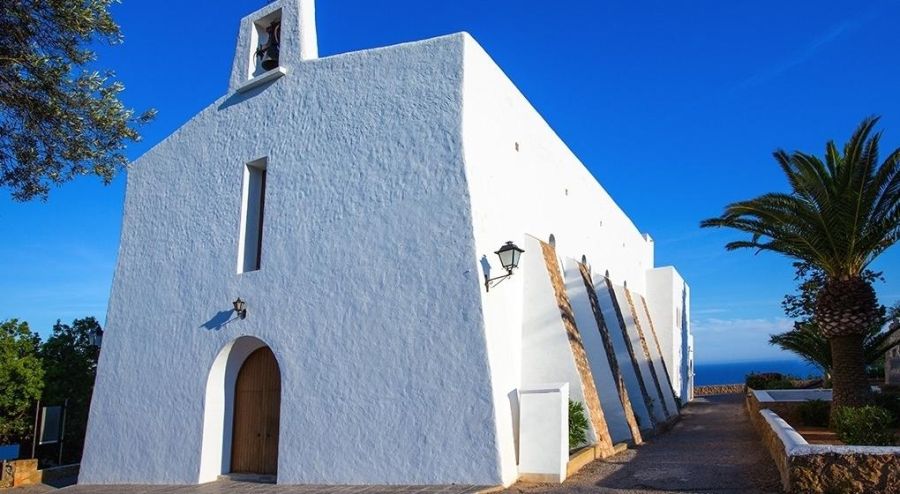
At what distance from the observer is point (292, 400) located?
9922mm

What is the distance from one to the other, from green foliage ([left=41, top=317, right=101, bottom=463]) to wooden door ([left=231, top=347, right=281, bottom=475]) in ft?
17.6

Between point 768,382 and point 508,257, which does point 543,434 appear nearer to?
point 508,257

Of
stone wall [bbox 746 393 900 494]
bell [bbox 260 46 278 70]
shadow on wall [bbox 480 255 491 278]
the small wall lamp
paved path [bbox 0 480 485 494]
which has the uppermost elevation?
bell [bbox 260 46 278 70]

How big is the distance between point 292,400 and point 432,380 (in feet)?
7.55

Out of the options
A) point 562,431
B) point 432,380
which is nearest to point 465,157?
point 432,380

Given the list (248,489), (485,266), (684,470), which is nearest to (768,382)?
(684,470)

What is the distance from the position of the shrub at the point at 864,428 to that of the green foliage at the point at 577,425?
3.41m

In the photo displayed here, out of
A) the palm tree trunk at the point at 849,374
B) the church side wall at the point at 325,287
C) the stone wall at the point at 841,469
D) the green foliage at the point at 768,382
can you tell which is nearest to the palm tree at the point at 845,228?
the palm tree trunk at the point at 849,374

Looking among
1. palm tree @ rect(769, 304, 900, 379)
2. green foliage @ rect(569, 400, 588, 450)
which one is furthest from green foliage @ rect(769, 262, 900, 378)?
green foliage @ rect(569, 400, 588, 450)

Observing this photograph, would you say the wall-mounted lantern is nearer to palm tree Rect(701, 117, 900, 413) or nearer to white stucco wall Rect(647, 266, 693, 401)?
palm tree Rect(701, 117, 900, 413)

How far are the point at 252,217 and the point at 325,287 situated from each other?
95.9 inches

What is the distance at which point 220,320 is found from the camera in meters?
11.0

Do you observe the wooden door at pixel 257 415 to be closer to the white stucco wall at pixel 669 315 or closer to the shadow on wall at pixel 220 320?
the shadow on wall at pixel 220 320

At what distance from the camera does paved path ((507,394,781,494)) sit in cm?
799
